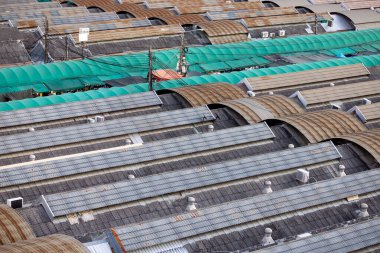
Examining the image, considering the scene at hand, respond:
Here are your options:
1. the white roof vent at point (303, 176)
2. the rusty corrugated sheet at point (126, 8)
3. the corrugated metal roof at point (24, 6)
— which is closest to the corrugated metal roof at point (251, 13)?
the rusty corrugated sheet at point (126, 8)

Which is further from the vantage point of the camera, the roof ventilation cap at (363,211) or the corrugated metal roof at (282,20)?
the corrugated metal roof at (282,20)

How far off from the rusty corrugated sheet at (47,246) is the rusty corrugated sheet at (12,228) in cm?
209

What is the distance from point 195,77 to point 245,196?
24579mm

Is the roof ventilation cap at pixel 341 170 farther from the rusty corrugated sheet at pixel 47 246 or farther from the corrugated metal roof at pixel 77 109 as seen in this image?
the rusty corrugated sheet at pixel 47 246

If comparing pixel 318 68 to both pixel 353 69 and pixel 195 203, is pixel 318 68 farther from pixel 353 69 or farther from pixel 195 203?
pixel 195 203

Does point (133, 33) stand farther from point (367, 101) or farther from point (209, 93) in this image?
point (367, 101)

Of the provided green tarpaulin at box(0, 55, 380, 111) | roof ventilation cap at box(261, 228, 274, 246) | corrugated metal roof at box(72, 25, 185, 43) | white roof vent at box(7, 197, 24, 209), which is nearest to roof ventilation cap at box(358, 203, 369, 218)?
roof ventilation cap at box(261, 228, 274, 246)

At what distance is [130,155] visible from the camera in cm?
4625

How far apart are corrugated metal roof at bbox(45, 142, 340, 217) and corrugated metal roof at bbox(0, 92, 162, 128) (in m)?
11.4

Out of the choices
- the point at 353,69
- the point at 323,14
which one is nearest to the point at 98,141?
the point at 353,69

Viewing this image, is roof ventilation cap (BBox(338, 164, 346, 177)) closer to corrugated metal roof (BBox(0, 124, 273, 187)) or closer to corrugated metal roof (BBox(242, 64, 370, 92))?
corrugated metal roof (BBox(0, 124, 273, 187))

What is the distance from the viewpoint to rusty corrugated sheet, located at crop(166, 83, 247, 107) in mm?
56344

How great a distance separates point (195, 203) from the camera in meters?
42.6

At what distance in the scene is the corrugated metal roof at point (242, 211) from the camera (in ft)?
120
